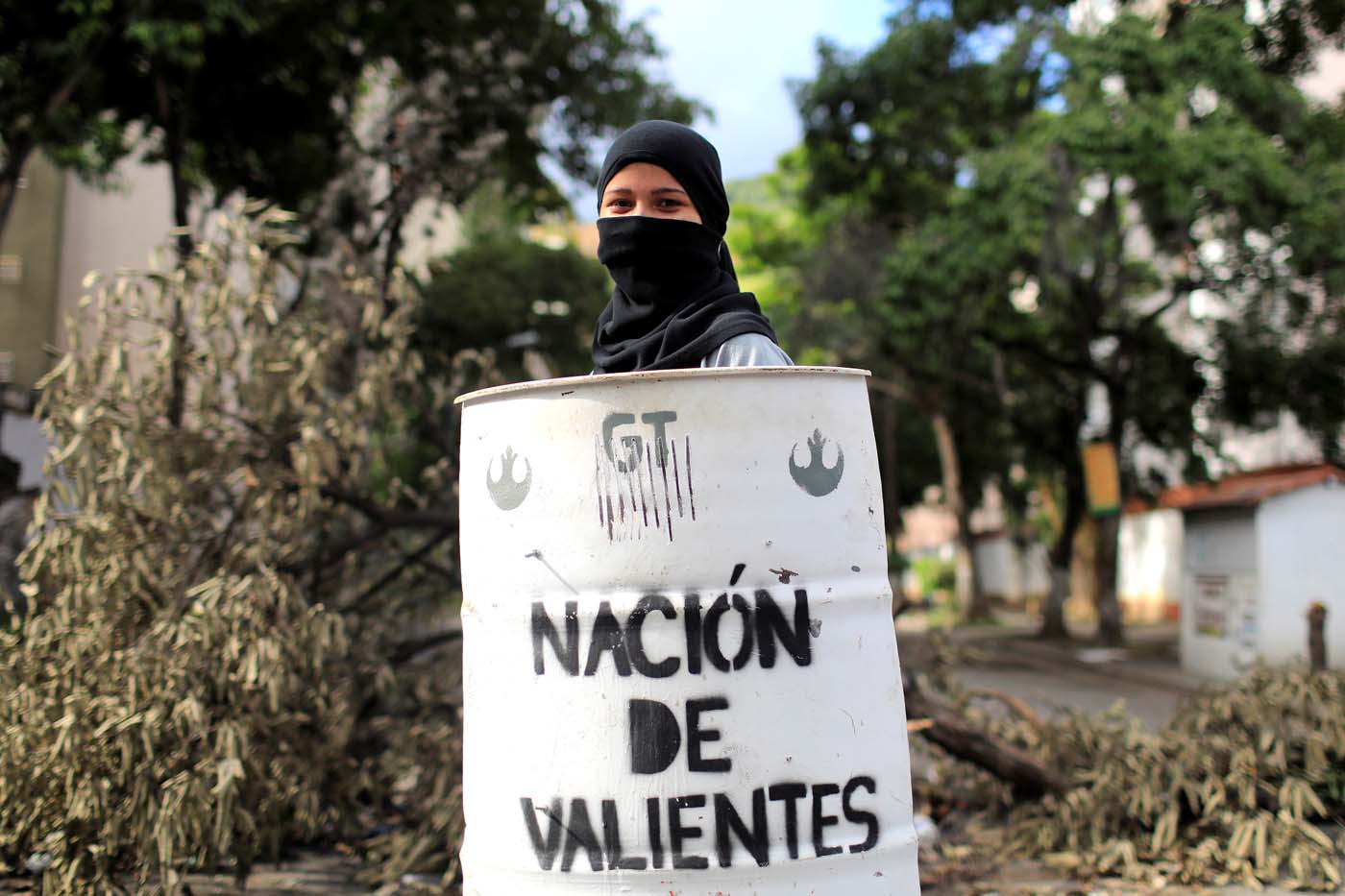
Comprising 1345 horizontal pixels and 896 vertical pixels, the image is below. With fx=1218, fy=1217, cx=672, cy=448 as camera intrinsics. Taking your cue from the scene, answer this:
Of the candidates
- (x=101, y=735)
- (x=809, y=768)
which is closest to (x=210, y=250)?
(x=101, y=735)

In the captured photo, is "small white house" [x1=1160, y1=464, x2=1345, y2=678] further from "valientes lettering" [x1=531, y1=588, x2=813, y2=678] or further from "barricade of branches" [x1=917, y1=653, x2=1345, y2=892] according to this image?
"valientes lettering" [x1=531, y1=588, x2=813, y2=678]

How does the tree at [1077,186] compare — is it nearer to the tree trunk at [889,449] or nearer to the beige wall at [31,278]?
the tree trunk at [889,449]

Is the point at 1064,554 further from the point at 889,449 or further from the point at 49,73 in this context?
the point at 49,73

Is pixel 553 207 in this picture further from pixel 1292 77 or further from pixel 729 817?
pixel 729 817

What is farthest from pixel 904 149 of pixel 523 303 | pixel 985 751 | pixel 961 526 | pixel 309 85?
pixel 985 751

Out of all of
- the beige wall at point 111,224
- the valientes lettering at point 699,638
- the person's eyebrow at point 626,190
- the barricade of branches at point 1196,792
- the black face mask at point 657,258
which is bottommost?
the barricade of branches at point 1196,792

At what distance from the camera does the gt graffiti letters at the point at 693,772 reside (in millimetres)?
1938

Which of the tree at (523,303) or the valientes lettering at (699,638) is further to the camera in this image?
the tree at (523,303)

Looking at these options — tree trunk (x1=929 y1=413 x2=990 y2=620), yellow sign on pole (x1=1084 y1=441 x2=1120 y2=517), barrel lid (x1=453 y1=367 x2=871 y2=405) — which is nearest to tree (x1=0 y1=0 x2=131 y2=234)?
barrel lid (x1=453 y1=367 x2=871 y2=405)

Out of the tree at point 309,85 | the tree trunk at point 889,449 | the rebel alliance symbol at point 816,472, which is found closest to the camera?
the rebel alliance symbol at point 816,472

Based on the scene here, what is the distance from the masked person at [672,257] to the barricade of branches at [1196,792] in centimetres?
294

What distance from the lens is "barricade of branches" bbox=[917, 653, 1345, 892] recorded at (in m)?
4.22

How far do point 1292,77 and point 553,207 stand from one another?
30.5ft

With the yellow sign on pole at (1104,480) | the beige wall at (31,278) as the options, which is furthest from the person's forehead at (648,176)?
the beige wall at (31,278)
